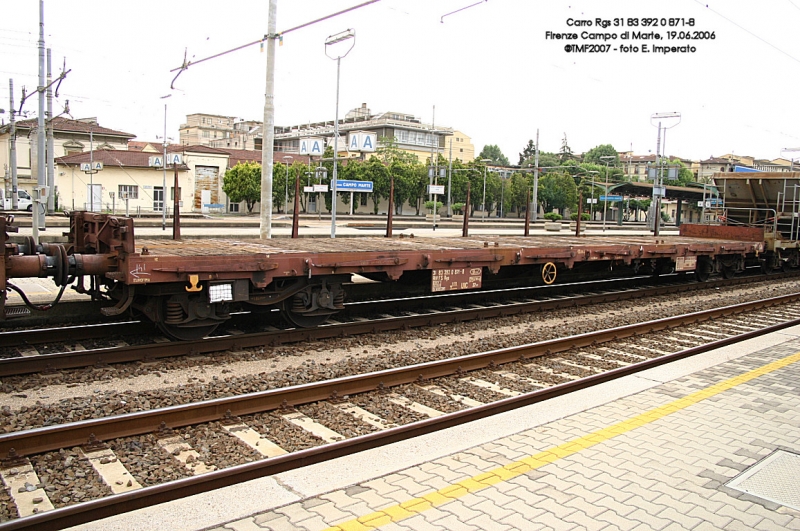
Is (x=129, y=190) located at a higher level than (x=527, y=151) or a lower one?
lower

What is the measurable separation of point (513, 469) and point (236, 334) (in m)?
5.47

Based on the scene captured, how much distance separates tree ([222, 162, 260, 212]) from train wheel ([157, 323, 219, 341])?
49145 millimetres

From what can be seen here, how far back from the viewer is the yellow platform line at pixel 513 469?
3.78 m

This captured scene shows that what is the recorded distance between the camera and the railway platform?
12.5 feet

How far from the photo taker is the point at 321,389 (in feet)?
21.0

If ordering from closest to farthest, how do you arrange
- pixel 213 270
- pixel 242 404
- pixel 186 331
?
pixel 242 404 → pixel 213 270 → pixel 186 331

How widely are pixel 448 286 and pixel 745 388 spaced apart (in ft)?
15.8

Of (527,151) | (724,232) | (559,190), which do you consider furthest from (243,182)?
(527,151)

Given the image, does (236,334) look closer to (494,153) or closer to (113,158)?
(113,158)

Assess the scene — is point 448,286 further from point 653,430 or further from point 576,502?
point 576,502

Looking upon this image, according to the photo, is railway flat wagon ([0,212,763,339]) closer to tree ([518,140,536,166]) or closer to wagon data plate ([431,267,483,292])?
wagon data plate ([431,267,483,292])

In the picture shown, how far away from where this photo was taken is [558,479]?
4426 mm

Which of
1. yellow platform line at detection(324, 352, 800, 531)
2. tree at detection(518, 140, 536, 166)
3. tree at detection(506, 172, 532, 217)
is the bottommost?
yellow platform line at detection(324, 352, 800, 531)

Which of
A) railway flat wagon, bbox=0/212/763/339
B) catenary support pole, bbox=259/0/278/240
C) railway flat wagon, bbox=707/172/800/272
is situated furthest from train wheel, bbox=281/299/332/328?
railway flat wagon, bbox=707/172/800/272
